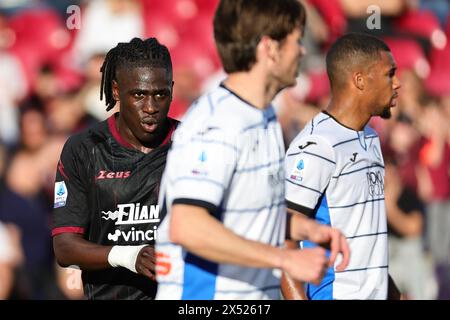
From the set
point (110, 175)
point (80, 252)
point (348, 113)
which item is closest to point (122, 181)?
point (110, 175)

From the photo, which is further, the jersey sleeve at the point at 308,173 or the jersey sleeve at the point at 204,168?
the jersey sleeve at the point at 308,173

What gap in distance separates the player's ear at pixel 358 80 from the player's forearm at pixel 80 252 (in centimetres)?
161

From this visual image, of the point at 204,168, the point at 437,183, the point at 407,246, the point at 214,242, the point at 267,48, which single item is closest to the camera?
the point at 214,242

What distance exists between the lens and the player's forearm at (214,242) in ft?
9.43

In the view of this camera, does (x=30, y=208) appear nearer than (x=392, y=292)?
No

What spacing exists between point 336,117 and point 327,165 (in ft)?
1.53

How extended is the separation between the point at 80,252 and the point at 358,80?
1.74m

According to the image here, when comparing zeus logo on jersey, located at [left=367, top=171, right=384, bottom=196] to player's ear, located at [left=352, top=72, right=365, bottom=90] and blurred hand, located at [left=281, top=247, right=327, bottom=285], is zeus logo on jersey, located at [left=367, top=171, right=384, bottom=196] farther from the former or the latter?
blurred hand, located at [left=281, top=247, right=327, bottom=285]

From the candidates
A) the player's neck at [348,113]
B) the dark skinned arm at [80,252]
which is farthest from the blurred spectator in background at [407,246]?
the dark skinned arm at [80,252]

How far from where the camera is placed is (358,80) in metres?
4.95

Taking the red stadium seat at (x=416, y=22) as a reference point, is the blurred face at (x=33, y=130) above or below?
below

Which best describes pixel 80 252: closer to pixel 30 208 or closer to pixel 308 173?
pixel 308 173

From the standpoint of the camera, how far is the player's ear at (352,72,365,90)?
494 centimetres

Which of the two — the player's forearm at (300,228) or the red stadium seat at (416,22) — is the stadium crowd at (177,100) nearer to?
the red stadium seat at (416,22)
